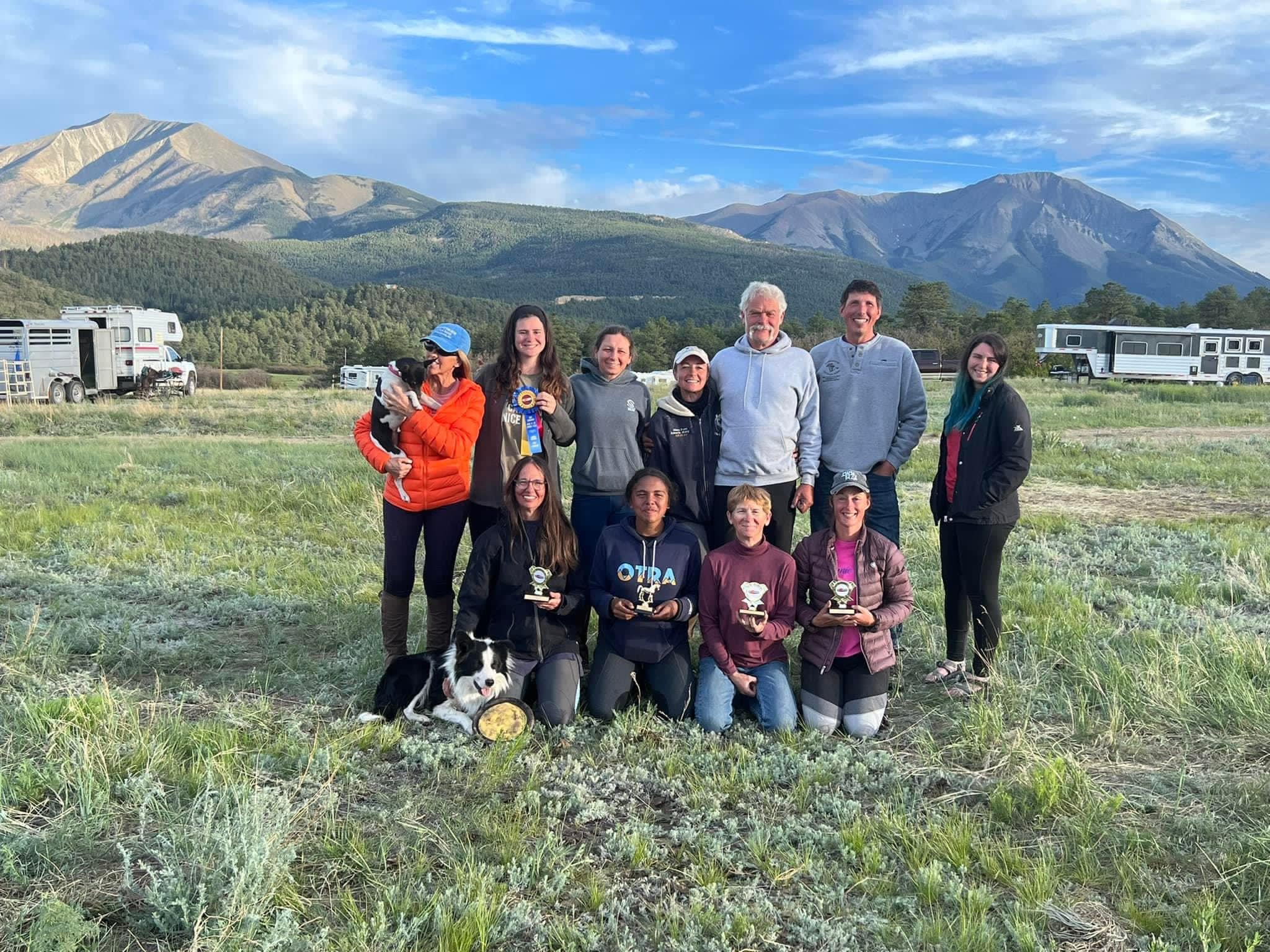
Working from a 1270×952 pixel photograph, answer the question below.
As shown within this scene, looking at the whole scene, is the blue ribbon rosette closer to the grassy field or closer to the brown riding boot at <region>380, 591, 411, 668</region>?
the brown riding boot at <region>380, 591, 411, 668</region>

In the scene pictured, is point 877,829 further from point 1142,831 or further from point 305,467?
point 305,467

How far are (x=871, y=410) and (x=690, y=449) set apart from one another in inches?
40.4

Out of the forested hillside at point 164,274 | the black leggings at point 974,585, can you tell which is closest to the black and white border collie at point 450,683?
the black leggings at point 974,585

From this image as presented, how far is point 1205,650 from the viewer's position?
4.50 metres

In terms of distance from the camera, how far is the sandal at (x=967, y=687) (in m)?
4.18

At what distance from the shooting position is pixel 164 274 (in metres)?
106

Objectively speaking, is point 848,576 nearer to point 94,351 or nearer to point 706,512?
point 706,512

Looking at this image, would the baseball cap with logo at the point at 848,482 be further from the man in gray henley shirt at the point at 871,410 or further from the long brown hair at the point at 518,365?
the long brown hair at the point at 518,365

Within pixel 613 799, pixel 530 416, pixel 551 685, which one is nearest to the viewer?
pixel 613 799

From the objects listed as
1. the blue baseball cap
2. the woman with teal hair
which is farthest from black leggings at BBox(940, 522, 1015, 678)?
the blue baseball cap

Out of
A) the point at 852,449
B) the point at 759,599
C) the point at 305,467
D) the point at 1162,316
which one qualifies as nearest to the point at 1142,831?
the point at 759,599

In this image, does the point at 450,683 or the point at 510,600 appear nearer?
the point at 450,683

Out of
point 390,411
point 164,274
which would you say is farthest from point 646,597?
point 164,274

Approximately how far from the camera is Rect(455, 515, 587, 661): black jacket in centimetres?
417
